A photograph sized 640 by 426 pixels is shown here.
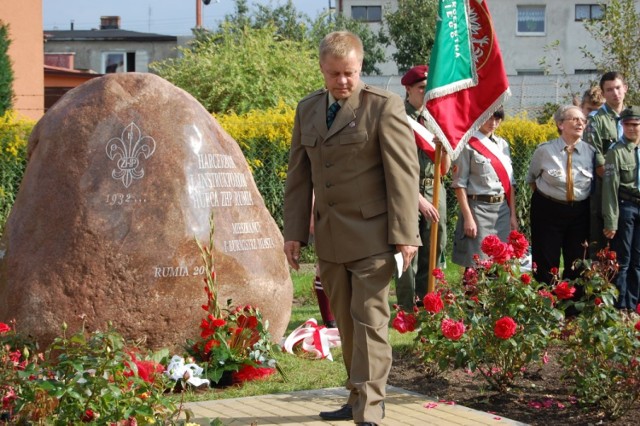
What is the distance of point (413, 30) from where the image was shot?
42.3 metres

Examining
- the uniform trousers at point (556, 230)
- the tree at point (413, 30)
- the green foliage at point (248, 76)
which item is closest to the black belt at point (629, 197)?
the uniform trousers at point (556, 230)

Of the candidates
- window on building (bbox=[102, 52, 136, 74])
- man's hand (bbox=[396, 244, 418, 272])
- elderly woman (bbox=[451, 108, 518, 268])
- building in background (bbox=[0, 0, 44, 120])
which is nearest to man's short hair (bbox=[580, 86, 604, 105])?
elderly woman (bbox=[451, 108, 518, 268])

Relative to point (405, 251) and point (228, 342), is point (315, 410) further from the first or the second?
point (405, 251)

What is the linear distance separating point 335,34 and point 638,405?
278 cm

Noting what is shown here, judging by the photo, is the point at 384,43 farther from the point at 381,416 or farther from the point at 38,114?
the point at 381,416

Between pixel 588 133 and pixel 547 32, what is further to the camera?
pixel 547 32

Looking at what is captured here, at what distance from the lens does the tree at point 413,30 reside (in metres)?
41.7

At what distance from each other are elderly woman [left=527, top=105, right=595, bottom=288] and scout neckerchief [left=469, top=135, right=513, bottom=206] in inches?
21.9

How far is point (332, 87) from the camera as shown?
5.59 meters

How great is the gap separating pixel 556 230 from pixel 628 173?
2.74 ft

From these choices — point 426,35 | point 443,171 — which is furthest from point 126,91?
point 426,35

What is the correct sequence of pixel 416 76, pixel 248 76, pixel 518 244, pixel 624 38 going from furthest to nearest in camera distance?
pixel 248 76 → pixel 624 38 → pixel 416 76 → pixel 518 244

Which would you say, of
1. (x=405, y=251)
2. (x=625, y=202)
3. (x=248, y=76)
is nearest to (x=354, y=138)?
(x=405, y=251)

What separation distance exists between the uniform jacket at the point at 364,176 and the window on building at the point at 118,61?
50528 millimetres
